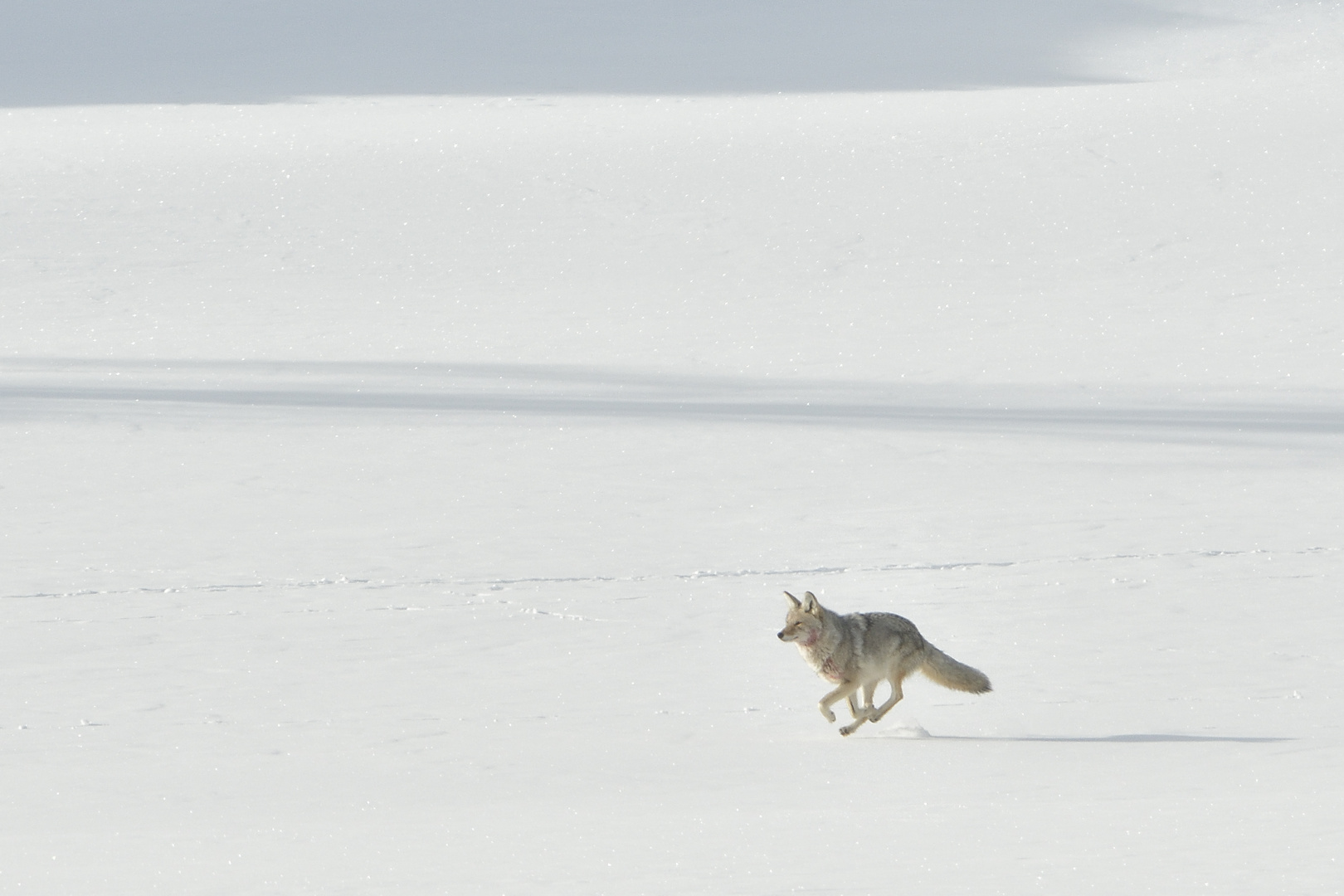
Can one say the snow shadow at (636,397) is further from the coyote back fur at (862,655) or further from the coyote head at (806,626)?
Result: the coyote head at (806,626)

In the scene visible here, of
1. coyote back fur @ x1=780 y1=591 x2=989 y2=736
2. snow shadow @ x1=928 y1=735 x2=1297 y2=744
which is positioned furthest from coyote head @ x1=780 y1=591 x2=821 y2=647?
snow shadow @ x1=928 y1=735 x2=1297 y2=744

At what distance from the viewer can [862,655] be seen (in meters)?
5.64

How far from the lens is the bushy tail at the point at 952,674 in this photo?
18.7ft

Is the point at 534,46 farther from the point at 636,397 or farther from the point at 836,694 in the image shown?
the point at 836,694

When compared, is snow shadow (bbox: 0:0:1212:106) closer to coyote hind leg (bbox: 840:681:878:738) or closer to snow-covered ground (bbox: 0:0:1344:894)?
snow-covered ground (bbox: 0:0:1344:894)

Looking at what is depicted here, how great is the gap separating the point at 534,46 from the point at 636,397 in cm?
1582

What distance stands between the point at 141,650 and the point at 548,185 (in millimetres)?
12329

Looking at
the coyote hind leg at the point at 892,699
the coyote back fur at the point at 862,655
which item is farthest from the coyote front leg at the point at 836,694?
the coyote hind leg at the point at 892,699

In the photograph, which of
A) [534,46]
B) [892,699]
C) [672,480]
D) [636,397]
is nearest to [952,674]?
[892,699]

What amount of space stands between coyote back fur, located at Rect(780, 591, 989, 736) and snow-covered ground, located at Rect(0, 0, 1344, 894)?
0.17 m

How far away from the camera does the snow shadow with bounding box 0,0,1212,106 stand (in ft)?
80.9

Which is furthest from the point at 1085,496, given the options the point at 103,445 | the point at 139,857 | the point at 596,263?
the point at 596,263

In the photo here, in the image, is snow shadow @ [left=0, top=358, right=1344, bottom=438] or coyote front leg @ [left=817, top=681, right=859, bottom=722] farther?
snow shadow @ [left=0, top=358, right=1344, bottom=438]

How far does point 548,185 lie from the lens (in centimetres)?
1869
